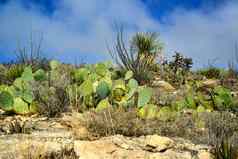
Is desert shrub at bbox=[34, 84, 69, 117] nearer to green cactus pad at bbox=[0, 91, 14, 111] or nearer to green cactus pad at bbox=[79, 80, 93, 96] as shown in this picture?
green cactus pad at bbox=[79, 80, 93, 96]

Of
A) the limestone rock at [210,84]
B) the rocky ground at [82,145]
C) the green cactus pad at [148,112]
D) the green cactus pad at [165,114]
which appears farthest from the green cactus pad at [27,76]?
the limestone rock at [210,84]

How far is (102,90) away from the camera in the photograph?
20.7 ft

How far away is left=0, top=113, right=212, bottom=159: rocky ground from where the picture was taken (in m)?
4.47

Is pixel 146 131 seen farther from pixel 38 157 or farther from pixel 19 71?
pixel 19 71

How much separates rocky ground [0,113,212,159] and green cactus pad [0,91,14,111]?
701mm

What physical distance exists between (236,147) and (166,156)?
0.73 m

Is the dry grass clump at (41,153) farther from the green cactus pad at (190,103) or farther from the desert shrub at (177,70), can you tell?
the desert shrub at (177,70)

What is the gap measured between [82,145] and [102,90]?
170 cm

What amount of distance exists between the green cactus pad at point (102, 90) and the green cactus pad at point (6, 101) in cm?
113

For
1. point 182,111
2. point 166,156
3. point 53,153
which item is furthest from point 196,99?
point 53,153

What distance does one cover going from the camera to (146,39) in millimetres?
10289

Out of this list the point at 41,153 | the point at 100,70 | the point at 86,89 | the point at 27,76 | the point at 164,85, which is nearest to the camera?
the point at 41,153

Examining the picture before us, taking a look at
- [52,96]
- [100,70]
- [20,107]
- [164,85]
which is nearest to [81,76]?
[100,70]

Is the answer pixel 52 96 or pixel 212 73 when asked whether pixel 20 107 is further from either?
pixel 212 73
